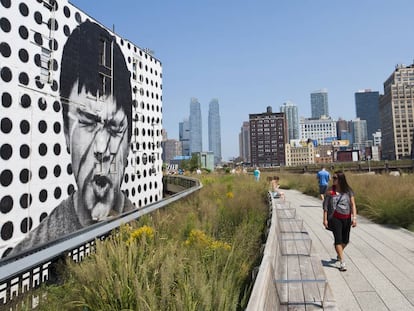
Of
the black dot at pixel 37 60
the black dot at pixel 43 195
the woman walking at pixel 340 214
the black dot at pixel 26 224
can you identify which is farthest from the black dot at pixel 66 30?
the woman walking at pixel 340 214

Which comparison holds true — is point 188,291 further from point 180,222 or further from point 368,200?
point 368,200

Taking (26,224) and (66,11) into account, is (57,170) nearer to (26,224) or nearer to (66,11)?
(26,224)

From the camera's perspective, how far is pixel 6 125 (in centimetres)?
857

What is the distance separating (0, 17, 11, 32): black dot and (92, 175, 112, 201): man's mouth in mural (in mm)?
6256

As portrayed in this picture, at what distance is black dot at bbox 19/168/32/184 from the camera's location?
909 centimetres

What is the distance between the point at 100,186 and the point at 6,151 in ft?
17.0

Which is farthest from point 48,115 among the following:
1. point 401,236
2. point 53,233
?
point 401,236

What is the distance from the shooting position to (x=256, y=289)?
2.24m

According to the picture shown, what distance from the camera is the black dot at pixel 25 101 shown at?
9.12 meters

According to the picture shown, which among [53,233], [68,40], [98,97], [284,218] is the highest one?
[68,40]

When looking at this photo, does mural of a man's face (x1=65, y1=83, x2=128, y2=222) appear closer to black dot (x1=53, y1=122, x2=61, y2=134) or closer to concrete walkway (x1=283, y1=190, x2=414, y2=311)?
black dot (x1=53, y1=122, x2=61, y2=134)

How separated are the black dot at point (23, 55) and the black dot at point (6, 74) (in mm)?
646

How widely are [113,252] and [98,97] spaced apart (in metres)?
11.3

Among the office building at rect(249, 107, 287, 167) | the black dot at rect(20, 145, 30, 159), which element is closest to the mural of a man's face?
the black dot at rect(20, 145, 30, 159)
